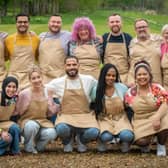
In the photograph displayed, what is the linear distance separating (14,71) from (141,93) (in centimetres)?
196

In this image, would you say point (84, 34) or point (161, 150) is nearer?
point (161, 150)

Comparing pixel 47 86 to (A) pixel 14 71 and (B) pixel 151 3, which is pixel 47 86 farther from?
(B) pixel 151 3

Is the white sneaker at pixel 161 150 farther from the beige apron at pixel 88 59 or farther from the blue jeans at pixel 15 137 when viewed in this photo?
the blue jeans at pixel 15 137

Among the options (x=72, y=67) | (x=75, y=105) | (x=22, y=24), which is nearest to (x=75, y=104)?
(x=75, y=105)

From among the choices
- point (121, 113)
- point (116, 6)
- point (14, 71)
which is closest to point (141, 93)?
point (121, 113)

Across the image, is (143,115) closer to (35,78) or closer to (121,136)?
(121,136)

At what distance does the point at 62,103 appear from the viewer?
23.3 feet

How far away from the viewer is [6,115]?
6891 mm

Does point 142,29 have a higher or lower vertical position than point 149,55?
higher

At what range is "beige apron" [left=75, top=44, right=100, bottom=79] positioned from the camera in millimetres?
7711

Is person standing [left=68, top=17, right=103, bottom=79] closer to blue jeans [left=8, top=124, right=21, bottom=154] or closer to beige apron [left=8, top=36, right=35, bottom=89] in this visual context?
beige apron [left=8, top=36, right=35, bottom=89]

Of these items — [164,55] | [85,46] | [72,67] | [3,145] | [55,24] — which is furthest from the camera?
[55,24]

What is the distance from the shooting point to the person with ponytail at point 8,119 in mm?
6711

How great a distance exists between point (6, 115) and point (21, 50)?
133cm
